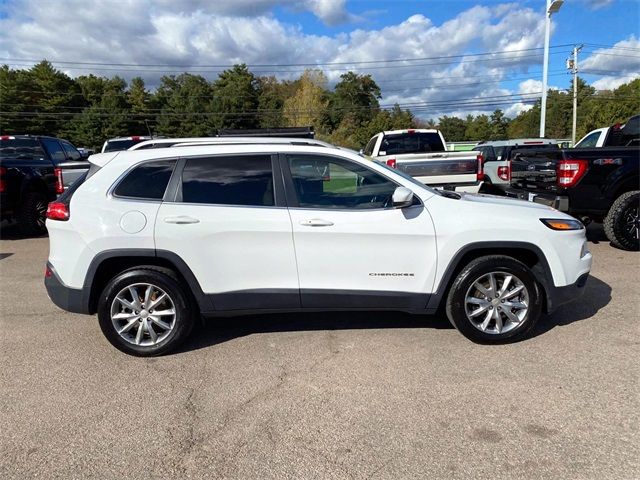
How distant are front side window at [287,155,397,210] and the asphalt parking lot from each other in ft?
4.05

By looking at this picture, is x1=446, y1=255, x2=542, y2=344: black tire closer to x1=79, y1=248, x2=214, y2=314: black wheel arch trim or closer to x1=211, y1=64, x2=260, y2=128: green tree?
x1=79, y1=248, x2=214, y2=314: black wheel arch trim

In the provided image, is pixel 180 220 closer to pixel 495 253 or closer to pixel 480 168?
pixel 495 253

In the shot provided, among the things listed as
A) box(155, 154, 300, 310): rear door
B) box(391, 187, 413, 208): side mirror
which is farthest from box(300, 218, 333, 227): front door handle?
box(391, 187, 413, 208): side mirror

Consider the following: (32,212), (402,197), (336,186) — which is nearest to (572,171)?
(402,197)

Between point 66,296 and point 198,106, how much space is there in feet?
240

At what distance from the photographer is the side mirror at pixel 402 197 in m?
3.59

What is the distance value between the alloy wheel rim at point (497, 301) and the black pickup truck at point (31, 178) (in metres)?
7.03

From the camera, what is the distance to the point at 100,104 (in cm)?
7175

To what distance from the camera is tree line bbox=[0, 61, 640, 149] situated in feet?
218

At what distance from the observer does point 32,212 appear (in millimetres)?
8781

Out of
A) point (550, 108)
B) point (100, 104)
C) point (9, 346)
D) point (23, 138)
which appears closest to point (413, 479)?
point (9, 346)

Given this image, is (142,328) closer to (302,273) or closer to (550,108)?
(302,273)

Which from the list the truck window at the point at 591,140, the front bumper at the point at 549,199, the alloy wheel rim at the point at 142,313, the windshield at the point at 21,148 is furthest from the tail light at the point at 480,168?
the windshield at the point at 21,148

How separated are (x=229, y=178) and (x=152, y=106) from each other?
7936cm
